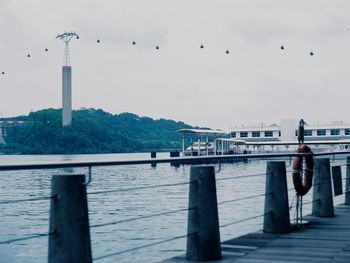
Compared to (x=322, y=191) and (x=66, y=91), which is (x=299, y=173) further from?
(x=66, y=91)

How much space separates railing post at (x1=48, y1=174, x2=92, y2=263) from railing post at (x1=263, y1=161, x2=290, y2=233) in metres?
3.85

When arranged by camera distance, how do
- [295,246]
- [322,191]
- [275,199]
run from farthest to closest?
1. [322,191]
2. [275,199]
3. [295,246]

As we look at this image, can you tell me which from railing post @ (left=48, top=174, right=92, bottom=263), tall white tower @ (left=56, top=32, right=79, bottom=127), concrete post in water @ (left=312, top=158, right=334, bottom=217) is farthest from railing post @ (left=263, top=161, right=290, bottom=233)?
tall white tower @ (left=56, top=32, right=79, bottom=127)

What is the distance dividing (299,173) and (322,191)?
146 cm

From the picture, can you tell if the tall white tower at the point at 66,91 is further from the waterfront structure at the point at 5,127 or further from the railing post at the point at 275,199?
the railing post at the point at 275,199

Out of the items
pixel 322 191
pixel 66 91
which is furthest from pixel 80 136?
pixel 322 191

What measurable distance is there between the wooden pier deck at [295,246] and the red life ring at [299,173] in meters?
0.48

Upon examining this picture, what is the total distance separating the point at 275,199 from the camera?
27.8 ft

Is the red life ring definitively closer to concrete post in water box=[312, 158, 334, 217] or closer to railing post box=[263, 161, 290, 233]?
railing post box=[263, 161, 290, 233]

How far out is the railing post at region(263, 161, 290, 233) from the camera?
27.8ft

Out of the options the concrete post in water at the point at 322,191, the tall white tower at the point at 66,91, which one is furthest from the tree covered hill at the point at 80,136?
the concrete post in water at the point at 322,191

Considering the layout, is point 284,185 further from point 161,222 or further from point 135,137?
point 135,137

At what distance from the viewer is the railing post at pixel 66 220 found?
4.95m

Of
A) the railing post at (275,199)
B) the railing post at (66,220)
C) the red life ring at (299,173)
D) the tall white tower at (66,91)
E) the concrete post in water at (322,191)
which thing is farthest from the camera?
the tall white tower at (66,91)
